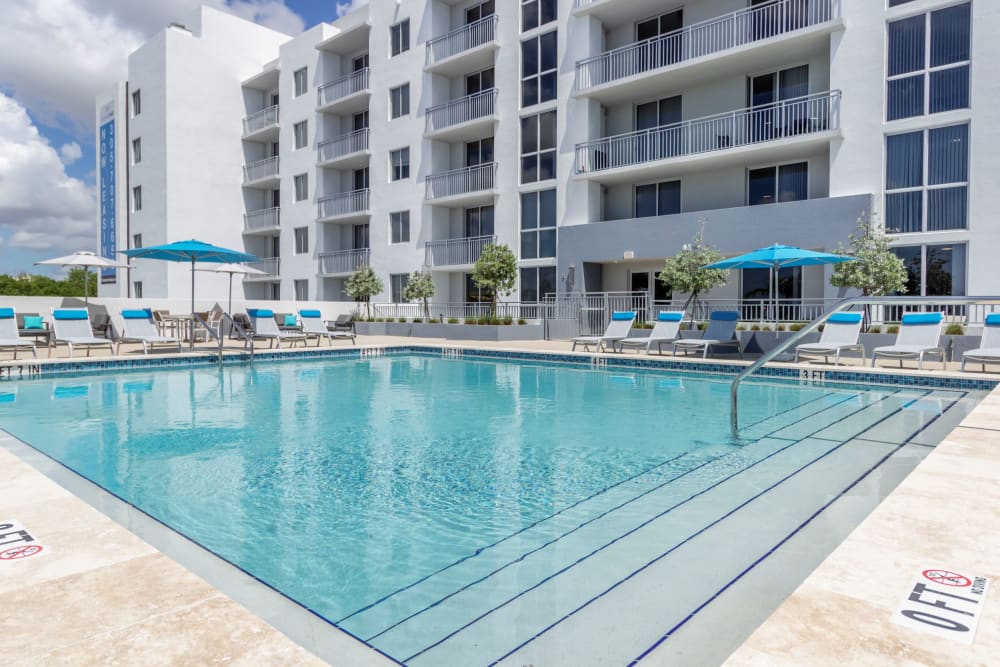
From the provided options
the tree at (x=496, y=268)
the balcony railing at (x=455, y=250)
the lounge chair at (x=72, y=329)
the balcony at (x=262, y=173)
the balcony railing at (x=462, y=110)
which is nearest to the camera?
the lounge chair at (x=72, y=329)

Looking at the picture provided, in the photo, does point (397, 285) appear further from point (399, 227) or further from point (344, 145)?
point (344, 145)

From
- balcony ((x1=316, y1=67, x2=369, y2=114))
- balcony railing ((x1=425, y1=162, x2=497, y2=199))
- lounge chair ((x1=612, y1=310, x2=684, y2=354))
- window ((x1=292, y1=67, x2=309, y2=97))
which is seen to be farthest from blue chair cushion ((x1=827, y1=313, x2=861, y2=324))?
window ((x1=292, y1=67, x2=309, y2=97))

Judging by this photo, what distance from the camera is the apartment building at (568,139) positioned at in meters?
14.5

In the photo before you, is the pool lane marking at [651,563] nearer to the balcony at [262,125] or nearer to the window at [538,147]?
the window at [538,147]

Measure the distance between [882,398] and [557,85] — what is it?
15.5m

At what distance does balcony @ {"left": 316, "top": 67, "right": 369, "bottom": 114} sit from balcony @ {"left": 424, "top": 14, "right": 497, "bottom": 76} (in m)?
3.76

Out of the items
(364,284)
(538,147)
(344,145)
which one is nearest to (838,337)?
(538,147)

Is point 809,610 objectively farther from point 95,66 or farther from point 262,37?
point 95,66

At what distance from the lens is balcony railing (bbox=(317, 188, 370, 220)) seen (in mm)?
26812

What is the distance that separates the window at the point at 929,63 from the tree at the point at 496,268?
1059 cm

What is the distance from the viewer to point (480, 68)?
77.9ft

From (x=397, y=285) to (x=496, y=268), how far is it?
6.86m

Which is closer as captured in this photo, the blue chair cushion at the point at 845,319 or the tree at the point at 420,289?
the blue chair cushion at the point at 845,319

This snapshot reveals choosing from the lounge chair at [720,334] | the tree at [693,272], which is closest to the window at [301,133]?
the tree at [693,272]
